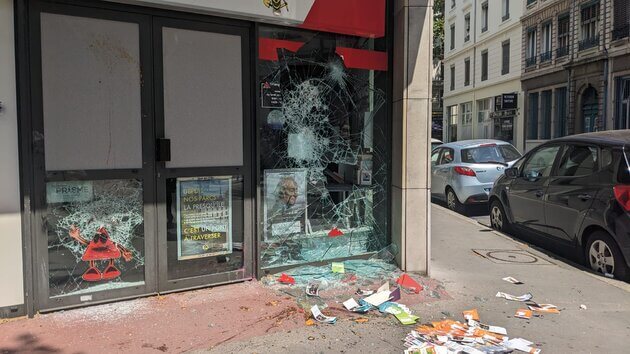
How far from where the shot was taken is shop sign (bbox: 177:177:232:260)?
4.89 metres

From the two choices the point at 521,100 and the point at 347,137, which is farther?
the point at 521,100

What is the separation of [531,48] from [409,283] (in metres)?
32.1

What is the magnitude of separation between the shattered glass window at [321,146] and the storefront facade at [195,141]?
17 millimetres

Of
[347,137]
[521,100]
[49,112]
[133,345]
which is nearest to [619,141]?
[347,137]

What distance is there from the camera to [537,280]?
5812 mm

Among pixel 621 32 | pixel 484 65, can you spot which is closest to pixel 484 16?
pixel 484 65

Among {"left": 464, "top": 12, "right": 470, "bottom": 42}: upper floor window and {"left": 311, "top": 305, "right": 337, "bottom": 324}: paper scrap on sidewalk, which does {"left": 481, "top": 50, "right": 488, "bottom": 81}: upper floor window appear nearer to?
{"left": 464, "top": 12, "right": 470, "bottom": 42}: upper floor window

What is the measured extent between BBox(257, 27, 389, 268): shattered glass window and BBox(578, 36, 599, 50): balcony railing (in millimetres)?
24727

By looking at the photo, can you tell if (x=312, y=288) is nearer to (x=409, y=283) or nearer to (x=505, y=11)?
(x=409, y=283)

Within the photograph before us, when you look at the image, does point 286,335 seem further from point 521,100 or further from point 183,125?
point 521,100

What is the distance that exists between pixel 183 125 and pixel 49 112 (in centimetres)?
113

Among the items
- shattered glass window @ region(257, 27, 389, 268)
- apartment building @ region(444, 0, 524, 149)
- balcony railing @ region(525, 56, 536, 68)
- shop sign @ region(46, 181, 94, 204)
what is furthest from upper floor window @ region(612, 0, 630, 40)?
shop sign @ region(46, 181, 94, 204)

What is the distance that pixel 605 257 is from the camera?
5.99 m

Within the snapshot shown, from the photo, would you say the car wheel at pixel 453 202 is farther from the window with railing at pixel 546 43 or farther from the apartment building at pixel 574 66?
the window with railing at pixel 546 43
